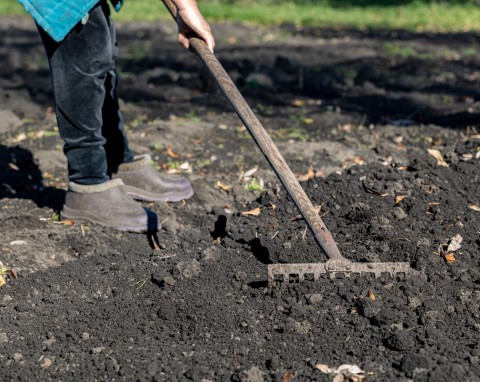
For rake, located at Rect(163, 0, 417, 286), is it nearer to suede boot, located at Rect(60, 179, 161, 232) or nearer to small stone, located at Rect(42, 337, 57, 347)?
small stone, located at Rect(42, 337, 57, 347)

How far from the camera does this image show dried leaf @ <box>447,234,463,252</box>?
3.93 meters

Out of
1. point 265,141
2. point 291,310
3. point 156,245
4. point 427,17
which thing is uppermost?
point 265,141

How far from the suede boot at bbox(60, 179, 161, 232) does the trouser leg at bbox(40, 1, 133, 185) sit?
0.19 feet

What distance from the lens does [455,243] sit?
397 cm

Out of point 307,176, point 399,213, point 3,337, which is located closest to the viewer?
point 3,337

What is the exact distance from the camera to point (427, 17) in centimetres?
1300

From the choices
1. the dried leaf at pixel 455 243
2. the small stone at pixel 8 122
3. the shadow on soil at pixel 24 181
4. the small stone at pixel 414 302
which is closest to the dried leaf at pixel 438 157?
the dried leaf at pixel 455 243

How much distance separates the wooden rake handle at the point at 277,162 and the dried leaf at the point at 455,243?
2.24 feet

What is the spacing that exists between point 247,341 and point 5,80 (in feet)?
19.0

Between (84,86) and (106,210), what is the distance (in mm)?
729

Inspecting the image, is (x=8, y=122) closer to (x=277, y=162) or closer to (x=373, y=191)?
(x=373, y=191)

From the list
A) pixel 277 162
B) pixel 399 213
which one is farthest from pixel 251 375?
pixel 399 213

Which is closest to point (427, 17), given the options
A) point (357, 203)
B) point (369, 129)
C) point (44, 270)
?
point (369, 129)

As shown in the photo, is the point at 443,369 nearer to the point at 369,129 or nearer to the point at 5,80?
the point at 369,129
